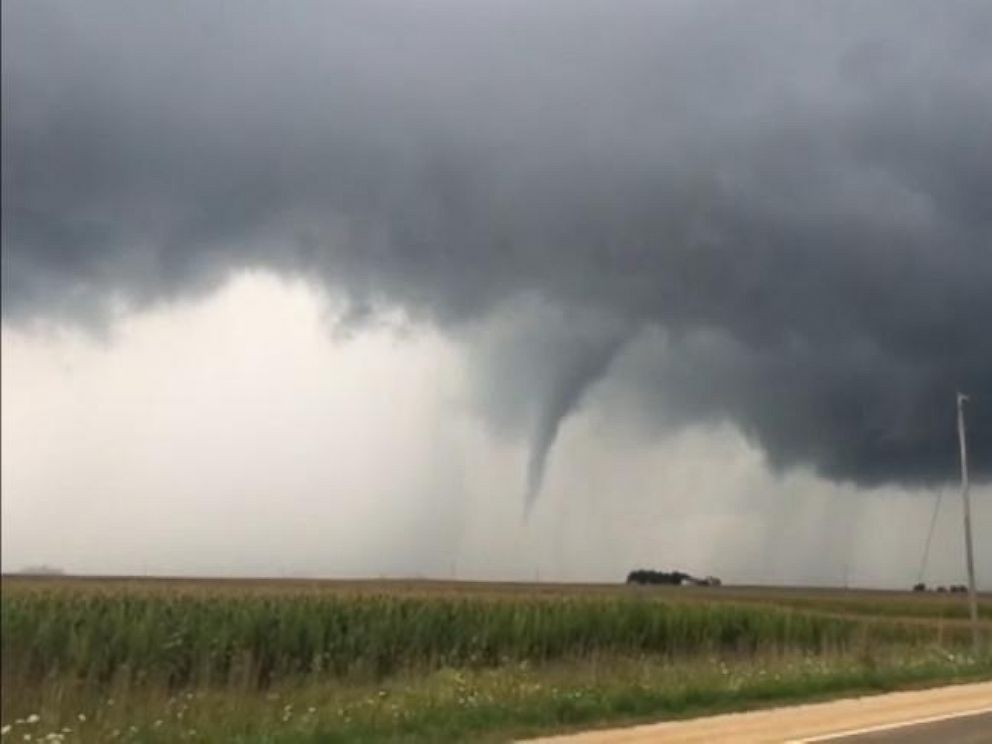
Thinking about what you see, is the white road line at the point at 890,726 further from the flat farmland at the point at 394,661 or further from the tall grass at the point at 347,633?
the tall grass at the point at 347,633

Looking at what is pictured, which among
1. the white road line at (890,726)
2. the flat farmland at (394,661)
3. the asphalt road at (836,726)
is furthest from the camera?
the asphalt road at (836,726)

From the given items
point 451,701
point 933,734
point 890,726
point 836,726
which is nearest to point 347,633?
point 451,701

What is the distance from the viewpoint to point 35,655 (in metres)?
9.45

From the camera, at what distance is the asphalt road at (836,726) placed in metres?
18.1

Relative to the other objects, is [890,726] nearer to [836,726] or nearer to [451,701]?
[836,726]

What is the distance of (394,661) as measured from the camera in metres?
32.8

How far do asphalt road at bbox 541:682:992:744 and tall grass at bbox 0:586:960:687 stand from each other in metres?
6.14

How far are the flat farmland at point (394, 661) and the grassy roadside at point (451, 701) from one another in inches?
1.8

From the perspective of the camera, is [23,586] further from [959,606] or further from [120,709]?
[959,606]

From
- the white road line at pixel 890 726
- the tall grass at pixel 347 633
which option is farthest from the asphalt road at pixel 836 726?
the tall grass at pixel 347 633

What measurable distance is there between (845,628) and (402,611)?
18.9 m

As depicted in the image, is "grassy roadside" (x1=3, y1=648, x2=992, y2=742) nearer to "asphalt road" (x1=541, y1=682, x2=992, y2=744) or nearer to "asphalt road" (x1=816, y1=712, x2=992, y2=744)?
"asphalt road" (x1=541, y1=682, x2=992, y2=744)

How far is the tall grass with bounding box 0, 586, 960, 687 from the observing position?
42.0 feet

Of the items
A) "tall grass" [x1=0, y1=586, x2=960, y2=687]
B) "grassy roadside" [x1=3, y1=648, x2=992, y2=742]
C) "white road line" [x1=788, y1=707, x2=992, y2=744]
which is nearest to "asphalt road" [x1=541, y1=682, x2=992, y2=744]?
"white road line" [x1=788, y1=707, x2=992, y2=744]
